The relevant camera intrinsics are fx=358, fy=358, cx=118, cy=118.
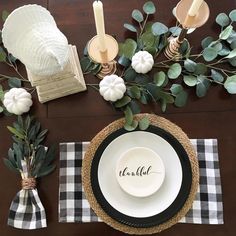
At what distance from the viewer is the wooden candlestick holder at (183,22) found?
0.76 meters

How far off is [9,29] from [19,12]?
36mm

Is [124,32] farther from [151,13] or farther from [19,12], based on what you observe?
[19,12]

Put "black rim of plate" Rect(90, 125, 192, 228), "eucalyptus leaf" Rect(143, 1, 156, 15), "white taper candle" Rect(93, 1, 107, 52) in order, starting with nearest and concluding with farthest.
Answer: "white taper candle" Rect(93, 1, 107, 52) < "black rim of plate" Rect(90, 125, 192, 228) < "eucalyptus leaf" Rect(143, 1, 156, 15)

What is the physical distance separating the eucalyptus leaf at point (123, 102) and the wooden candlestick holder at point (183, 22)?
143 millimetres

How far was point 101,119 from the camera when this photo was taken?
81 centimetres

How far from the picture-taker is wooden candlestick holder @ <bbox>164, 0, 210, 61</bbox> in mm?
757

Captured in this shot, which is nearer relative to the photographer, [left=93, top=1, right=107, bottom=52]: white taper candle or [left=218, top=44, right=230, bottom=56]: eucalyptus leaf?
[left=93, top=1, right=107, bottom=52]: white taper candle

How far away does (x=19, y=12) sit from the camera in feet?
2.07

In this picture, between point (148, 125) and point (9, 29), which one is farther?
point (148, 125)

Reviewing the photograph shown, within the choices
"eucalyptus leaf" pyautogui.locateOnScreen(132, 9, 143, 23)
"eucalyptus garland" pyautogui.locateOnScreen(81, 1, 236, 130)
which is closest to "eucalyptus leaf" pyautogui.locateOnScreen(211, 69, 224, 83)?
"eucalyptus garland" pyautogui.locateOnScreen(81, 1, 236, 130)

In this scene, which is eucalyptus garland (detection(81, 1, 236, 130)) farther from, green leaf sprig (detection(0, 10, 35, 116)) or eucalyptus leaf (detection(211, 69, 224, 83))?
green leaf sprig (detection(0, 10, 35, 116))

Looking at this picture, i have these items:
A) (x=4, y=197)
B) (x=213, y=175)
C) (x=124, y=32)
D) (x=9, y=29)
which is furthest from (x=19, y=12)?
(x=213, y=175)

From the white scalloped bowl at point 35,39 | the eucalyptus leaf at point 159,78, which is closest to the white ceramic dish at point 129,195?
the eucalyptus leaf at point 159,78

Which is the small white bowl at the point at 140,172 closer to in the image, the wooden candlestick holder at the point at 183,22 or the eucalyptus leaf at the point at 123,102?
the eucalyptus leaf at the point at 123,102
